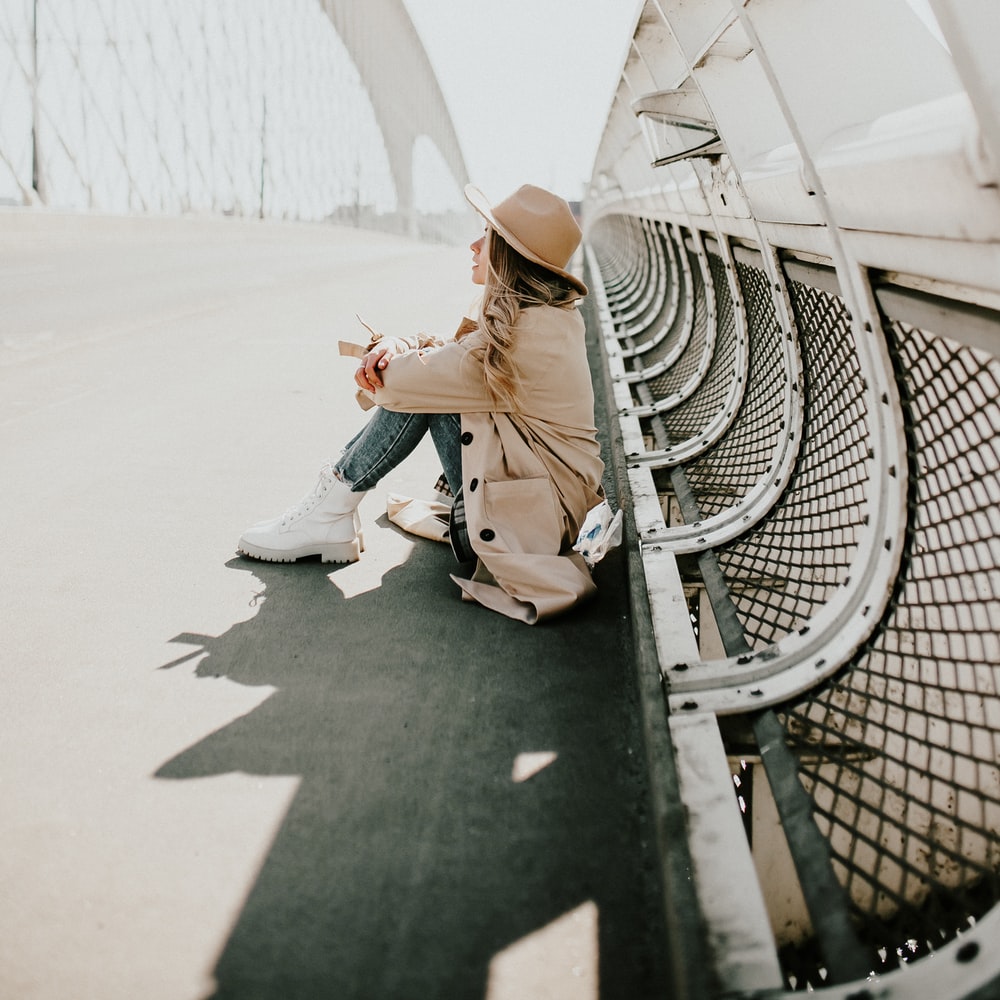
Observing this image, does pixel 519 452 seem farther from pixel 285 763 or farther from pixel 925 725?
pixel 925 725

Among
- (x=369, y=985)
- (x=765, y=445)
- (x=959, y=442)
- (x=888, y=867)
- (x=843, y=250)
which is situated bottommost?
(x=369, y=985)

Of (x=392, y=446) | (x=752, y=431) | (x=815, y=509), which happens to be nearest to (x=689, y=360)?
(x=752, y=431)

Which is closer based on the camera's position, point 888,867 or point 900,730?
point 888,867

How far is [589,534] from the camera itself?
2.97 m

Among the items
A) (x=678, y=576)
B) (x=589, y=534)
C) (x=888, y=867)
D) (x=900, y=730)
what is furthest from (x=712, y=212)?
(x=888, y=867)

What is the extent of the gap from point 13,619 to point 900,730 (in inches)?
86.9

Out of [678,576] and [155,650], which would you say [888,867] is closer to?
[678,576]

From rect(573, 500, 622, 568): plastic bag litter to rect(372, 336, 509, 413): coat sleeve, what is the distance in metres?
0.49

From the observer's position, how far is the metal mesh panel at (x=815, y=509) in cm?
229

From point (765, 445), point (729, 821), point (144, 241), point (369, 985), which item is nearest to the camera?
point (369, 985)

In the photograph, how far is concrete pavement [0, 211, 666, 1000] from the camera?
149 cm

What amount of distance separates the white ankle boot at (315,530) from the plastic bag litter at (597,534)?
738 mm

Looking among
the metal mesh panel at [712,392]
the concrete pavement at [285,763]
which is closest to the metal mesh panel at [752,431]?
the metal mesh panel at [712,392]

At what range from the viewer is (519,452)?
9.12 feet
